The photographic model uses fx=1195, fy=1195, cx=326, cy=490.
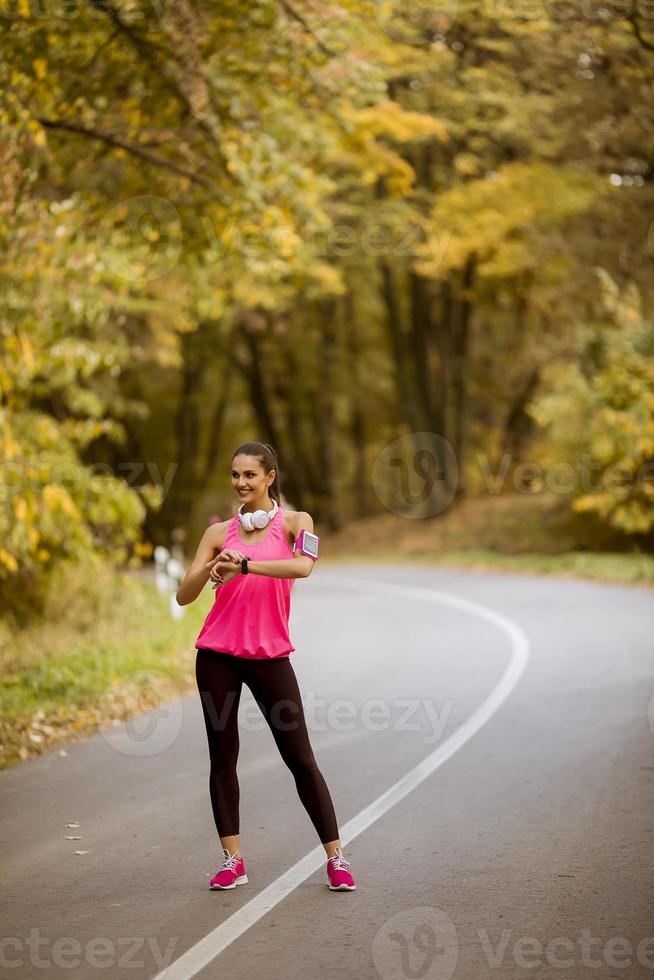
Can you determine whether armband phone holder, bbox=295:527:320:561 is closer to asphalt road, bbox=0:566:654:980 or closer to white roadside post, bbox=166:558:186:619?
asphalt road, bbox=0:566:654:980

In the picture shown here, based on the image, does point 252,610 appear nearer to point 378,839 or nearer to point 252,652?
point 252,652

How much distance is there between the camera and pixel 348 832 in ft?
21.1

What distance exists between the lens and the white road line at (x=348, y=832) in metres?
4.69

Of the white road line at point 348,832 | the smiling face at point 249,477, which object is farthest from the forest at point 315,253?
the smiling face at point 249,477

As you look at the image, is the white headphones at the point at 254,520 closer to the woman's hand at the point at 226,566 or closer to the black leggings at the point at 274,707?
the woman's hand at the point at 226,566

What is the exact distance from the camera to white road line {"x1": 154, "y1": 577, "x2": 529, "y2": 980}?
4.69 meters

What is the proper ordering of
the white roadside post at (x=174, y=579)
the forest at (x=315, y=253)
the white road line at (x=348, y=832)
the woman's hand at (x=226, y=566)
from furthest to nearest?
1. the white roadside post at (x=174, y=579)
2. the forest at (x=315, y=253)
3. the woman's hand at (x=226, y=566)
4. the white road line at (x=348, y=832)

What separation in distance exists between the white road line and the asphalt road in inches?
0.6

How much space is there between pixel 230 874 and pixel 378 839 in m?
1.06

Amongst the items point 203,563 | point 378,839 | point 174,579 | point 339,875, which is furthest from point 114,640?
point 339,875

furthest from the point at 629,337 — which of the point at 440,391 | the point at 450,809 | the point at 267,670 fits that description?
the point at 267,670

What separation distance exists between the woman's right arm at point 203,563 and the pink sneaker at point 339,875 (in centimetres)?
136

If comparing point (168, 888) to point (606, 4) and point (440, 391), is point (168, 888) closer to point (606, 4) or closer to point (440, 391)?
point (606, 4)

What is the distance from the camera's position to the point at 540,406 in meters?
24.2
